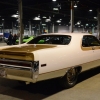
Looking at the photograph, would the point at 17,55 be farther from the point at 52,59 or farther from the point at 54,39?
the point at 54,39

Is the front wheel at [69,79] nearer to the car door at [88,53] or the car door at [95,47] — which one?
the car door at [88,53]

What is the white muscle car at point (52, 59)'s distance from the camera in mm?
4309

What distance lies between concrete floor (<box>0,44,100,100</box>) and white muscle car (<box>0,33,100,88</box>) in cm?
33

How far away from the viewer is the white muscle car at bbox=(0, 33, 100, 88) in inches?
170

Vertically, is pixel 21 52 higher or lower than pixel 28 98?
higher

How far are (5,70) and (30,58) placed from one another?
0.80 metres

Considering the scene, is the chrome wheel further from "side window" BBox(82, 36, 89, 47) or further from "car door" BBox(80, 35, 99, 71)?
"side window" BBox(82, 36, 89, 47)

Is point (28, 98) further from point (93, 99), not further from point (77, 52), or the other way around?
point (77, 52)

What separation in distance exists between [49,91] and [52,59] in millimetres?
1076

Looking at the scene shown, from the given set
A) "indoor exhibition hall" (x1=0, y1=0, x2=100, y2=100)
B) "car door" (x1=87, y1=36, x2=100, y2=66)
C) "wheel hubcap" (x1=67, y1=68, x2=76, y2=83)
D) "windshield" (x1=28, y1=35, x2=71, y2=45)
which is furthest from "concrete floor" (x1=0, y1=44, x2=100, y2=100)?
"windshield" (x1=28, y1=35, x2=71, y2=45)

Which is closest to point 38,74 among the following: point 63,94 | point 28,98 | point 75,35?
point 28,98

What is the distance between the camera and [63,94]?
16.4 feet

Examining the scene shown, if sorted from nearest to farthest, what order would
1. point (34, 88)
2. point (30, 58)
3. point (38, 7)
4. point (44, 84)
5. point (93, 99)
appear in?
1. point (30, 58)
2. point (93, 99)
3. point (34, 88)
4. point (44, 84)
5. point (38, 7)

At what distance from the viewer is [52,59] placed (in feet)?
15.3
